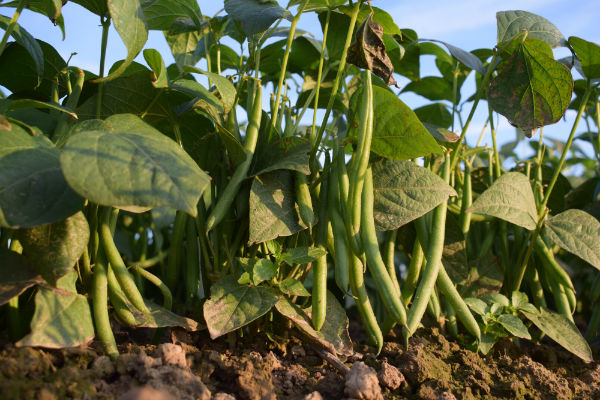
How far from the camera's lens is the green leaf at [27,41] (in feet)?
2.95

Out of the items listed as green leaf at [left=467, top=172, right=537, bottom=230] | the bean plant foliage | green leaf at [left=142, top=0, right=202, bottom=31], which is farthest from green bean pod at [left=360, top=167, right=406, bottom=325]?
green leaf at [left=142, top=0, right=202, bottom=31]

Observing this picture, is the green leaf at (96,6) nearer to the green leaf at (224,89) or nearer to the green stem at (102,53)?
the green stem at (102,53)

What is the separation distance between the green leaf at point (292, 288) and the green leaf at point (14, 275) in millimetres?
399

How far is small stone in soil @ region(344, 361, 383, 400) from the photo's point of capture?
0.77 meters

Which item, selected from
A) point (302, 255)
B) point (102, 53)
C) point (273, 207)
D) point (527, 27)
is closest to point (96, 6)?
point (102, 53)

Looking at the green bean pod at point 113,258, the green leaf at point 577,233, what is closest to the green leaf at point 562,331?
the green leaf at point 577,233

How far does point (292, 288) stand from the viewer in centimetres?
93

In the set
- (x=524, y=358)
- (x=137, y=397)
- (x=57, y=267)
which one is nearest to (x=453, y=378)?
(x=524, y=358)

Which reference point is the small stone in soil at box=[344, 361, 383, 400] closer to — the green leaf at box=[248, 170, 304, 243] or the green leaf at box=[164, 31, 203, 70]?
the green leaf at box=[248, 170, 304, 243]

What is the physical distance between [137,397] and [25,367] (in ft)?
0.59

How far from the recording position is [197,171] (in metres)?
0.67

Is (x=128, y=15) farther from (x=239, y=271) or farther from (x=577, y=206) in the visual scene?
(x=577, y=206)

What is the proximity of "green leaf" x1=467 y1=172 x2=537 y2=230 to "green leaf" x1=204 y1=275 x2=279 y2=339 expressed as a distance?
45cm

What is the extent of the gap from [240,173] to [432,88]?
2.91 feet
